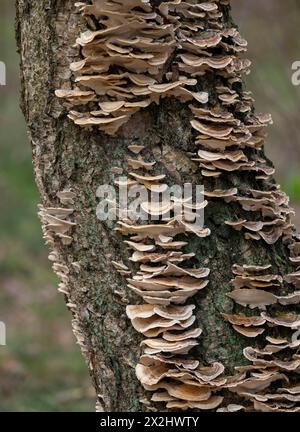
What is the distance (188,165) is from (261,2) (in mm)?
8400

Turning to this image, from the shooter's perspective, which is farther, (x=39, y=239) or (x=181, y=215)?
(x=39, y=239)

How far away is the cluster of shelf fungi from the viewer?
2451mm

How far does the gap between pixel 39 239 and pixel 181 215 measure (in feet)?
26.4

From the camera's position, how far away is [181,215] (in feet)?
8.18

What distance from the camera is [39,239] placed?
10.3 metres

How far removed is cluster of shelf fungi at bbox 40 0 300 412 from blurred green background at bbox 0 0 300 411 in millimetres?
Result: 1790

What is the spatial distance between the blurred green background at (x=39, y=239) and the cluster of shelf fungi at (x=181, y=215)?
1.79 meters

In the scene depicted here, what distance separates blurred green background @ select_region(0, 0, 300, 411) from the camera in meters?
6.72

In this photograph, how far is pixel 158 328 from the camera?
97.9 inches

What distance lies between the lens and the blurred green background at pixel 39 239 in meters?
6.72

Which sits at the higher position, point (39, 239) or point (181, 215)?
point (181, 215)

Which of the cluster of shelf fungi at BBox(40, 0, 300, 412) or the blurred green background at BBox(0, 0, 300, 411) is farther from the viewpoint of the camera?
the blurred green background at BBox(0, 0, 300, 411)

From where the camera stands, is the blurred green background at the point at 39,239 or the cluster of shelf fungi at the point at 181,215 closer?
the cluster of shelf fungi at the point at 181,215
